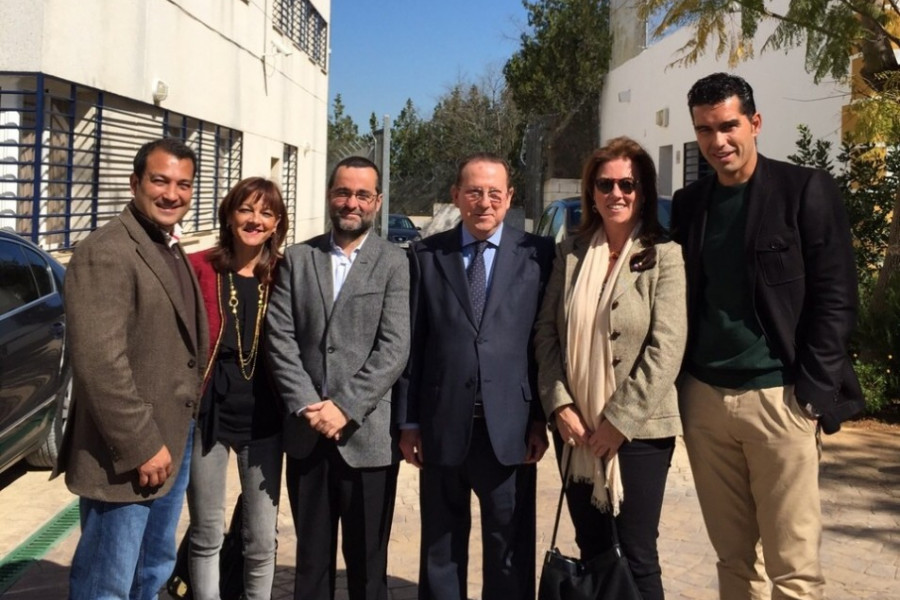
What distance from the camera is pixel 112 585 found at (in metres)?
3.05

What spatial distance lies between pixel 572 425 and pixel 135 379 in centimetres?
150

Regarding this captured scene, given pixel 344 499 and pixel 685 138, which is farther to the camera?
pixel 685 138

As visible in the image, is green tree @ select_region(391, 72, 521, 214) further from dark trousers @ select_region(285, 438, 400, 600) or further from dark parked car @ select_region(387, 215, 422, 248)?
dark trousers @ select_region(285, 438, 400, 600)

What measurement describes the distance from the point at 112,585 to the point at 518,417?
4.93 feet

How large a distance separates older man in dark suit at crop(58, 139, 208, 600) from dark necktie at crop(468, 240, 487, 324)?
1.01m

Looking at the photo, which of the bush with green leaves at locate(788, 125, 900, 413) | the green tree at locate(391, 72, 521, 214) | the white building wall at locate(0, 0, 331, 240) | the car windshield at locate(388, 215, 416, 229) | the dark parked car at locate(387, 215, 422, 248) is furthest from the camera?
the green tree at locate(391, 72, 521, 214)

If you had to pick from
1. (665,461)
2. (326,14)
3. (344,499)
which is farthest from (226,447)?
(326,14)

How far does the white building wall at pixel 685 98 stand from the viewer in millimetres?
12258

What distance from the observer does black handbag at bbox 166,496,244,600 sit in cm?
370

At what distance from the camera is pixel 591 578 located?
3.30 metres

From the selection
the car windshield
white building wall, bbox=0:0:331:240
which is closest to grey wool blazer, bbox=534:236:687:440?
white building wall, bbox=0:0:331:240

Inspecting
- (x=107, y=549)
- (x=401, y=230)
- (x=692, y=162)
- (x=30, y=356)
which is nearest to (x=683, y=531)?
(x=107, y=549)

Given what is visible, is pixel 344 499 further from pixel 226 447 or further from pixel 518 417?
pixel 518 417

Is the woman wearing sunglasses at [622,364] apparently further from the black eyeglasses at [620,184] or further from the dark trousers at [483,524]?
the dark trousers at [483,524]
